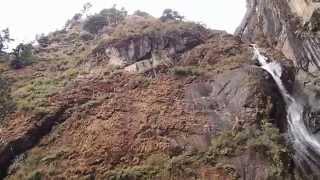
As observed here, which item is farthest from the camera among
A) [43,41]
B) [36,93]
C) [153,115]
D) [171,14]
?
[171,14]

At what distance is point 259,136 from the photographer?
Answer: 1969 cm

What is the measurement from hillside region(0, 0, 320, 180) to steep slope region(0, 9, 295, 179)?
5 centimetres

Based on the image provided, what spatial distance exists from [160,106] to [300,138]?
665 cm

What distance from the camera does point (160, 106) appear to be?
2366cm

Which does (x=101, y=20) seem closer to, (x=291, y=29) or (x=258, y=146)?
(x=291, y=29)

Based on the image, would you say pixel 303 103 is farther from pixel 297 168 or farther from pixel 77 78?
pixel 77 78

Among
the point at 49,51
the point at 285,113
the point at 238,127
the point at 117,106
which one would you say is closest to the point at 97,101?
the point at 117,106

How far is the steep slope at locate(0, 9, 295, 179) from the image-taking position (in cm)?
1944

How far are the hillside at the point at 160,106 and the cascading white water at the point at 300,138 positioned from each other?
0.31 m

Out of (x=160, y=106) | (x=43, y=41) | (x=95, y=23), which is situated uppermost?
(x=95, y=23)

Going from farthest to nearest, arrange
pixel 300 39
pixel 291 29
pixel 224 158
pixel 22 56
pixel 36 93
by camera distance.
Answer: pixel 22 56, pixel 291 29, pixel 300 39, pixel 36 93, pixel 224 158

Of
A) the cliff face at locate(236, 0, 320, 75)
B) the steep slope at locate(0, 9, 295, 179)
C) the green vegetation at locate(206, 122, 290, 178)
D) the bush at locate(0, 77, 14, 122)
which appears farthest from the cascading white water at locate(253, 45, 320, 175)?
the bush at locate(0, 77, 14, 122)

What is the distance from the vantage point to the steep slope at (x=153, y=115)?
19.4 meters

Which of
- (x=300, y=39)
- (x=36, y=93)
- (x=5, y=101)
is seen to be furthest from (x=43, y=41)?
(x=300, y=39)
